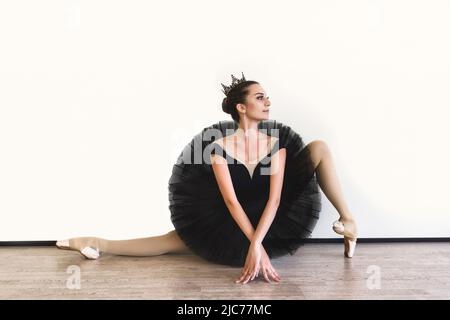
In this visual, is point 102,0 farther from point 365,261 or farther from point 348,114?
point 365,261

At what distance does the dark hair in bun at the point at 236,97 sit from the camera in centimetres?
205

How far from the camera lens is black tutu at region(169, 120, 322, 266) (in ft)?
6.48

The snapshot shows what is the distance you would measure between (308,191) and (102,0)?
1.56 m

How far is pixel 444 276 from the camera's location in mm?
1810

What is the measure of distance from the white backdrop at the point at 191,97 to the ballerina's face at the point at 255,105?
35 centimetres

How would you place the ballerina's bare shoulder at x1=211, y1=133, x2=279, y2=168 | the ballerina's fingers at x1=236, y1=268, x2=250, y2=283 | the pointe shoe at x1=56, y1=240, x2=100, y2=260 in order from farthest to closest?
1. the pointe shoe at x1=56, y1=240, x2=100, y2=260
2. the ballerina's bare shoulder at x1=211, y1=133, x2=279, y2=168
3. the ballerina's fingers at x1=236, y1=268, x2=250, y2=283

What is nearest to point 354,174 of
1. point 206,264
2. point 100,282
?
point 206,264

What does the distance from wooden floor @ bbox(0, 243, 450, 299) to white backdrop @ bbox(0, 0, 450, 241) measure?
0.28 m

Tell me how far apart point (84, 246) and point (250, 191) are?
908 millimetres

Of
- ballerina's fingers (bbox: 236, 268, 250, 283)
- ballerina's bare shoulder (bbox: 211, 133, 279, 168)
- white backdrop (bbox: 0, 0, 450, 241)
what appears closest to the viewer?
ballerina's fingers (bbox: 236, 268, 250, 283)

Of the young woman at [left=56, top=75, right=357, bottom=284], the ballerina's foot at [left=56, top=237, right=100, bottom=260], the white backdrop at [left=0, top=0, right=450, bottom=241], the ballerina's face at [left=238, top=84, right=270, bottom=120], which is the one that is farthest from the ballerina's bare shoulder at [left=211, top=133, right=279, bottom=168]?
the ballerina's foot at [left=56, top=237, right=100, bottom=260]

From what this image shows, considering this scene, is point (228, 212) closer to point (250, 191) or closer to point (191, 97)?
point (250, 191)

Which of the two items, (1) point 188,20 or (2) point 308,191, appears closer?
(2) point 308,191

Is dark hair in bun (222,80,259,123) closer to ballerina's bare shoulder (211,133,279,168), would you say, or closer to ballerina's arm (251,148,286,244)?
ballerina's bare shoulder (211,133,279,168)
